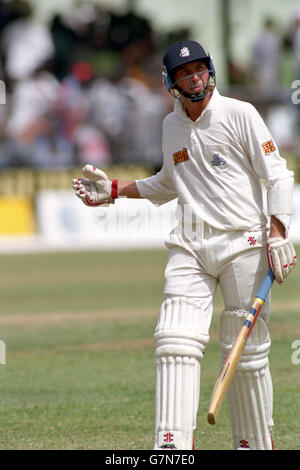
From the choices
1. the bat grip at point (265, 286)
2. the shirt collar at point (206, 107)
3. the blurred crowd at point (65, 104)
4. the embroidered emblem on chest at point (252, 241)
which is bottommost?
the bat grip at point (265, 286)

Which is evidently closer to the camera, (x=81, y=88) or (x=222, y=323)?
(x=222, y=323)

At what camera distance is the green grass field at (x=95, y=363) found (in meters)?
5.70

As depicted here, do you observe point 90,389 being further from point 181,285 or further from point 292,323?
point 292,323

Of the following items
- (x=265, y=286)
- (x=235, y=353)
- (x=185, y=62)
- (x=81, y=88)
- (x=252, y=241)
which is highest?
(x=81, y=88)

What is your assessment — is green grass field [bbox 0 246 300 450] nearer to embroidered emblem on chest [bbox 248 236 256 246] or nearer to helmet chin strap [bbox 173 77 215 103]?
embroidered emblem on chest [bbox 248 236 256 246]

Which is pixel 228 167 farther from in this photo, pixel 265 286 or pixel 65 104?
pixel 65 104

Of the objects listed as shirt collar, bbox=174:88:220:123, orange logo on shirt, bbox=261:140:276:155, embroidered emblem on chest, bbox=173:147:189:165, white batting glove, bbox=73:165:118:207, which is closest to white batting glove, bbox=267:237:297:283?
orange logo on shirt, bbox=261:140:276:155

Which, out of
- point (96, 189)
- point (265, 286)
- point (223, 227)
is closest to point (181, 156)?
point (223, 227)

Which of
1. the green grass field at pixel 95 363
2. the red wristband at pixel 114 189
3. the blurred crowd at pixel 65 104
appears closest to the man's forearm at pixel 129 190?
the red wristband at pixel 114 189

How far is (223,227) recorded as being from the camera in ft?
15.6

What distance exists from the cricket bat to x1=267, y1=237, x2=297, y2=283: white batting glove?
0.08 meters

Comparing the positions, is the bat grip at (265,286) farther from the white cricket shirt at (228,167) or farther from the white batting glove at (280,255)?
the white cricket shirt at (228,167)

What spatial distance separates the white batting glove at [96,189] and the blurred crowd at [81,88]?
45.5 feet

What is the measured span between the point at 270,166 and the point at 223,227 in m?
0.40
